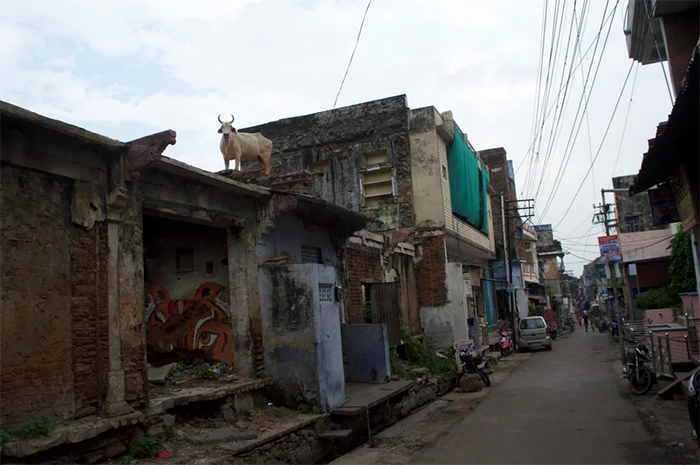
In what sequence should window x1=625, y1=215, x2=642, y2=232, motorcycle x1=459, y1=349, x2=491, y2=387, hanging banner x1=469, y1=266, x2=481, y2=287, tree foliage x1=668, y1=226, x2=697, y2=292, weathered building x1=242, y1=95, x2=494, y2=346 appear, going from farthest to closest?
window x1=625, y1=215, x2=642, y2=232, hanging banner x1=469, y1=266, x2=481, y2=287, tree foliage x1=668, y1=226, x2=697, y2=292, weathered building x1=242, y1=95, x2=494, y2=346, motorcycle x1=459, y1=349, x2=491, y2=387

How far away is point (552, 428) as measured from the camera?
9.10m

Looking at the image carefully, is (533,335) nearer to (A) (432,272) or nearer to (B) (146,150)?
(A) (432,272)

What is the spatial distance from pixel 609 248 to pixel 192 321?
76.3 feet

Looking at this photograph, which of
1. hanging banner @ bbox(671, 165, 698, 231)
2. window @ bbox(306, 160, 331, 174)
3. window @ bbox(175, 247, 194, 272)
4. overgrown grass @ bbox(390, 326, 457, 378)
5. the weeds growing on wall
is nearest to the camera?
the weeds growing on wall

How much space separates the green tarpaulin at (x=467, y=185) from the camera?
20.1m

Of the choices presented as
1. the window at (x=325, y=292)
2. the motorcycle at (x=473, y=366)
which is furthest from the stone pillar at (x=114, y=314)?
the motorcycle at (x=473, y=366)

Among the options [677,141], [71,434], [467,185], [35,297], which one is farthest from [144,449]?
[467,185]

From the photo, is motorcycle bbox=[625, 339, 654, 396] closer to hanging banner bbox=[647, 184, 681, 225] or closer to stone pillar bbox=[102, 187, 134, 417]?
hanging banner bbox=[647, 184, 681, 225]

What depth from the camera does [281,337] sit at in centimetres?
935

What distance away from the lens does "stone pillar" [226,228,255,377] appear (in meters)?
9.07

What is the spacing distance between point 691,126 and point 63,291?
23.8ft

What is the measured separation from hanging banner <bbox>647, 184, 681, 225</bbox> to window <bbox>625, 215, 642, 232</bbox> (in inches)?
1183

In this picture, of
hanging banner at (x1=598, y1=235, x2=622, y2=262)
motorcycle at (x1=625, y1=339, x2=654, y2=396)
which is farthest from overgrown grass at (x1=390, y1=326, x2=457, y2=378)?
hanging banner at (x1=598, y1=235, x2=622, y2=262)

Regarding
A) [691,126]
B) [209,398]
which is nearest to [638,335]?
[691,126]
